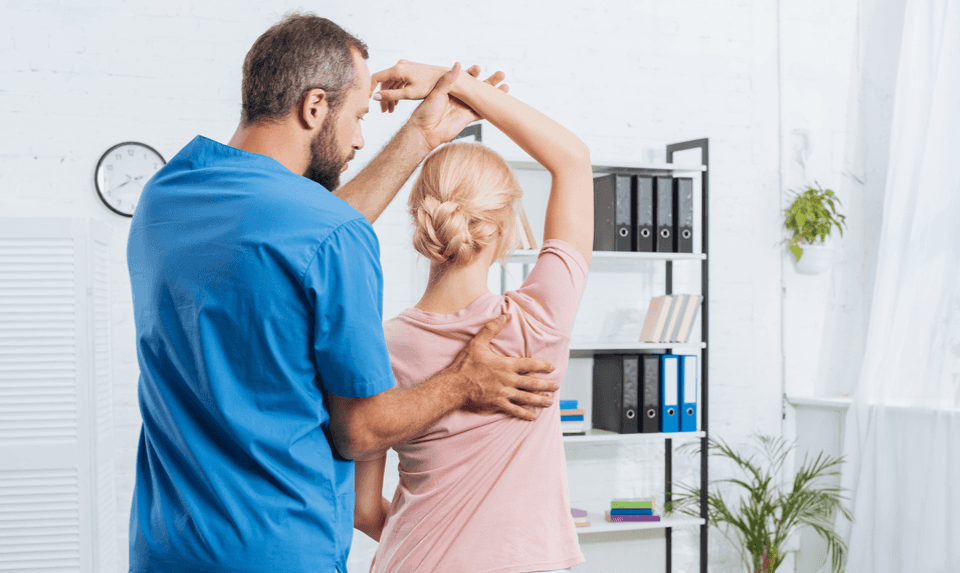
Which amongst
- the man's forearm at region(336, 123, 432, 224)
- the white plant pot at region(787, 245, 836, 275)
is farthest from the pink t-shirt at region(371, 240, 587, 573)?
the white plant pot at region(787, 245, 836, 275)

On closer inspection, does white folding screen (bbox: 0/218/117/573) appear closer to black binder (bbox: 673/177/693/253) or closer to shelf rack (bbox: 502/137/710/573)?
shelf rack (bbox: 502/137/710/573)

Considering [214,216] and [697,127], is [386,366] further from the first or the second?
[697,127]

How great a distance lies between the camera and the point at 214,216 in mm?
878

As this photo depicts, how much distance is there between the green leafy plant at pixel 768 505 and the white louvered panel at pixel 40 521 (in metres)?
2.33

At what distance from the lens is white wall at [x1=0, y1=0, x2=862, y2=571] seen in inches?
124

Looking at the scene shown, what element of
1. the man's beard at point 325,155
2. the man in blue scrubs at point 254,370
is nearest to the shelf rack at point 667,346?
the man's beard at point 325,155

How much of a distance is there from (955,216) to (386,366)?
3.03m

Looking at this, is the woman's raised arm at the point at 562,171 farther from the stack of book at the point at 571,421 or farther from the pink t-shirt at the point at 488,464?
the stack of book at the point at 571,421

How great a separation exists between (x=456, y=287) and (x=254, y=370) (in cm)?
33

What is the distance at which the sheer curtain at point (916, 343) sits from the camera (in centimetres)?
306

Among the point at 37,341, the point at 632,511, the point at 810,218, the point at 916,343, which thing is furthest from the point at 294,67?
the point at 810,218

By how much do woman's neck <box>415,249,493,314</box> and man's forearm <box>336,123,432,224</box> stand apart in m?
0.20

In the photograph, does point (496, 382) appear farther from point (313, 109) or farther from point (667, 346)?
point (667, 346)

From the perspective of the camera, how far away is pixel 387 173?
1.27 m
